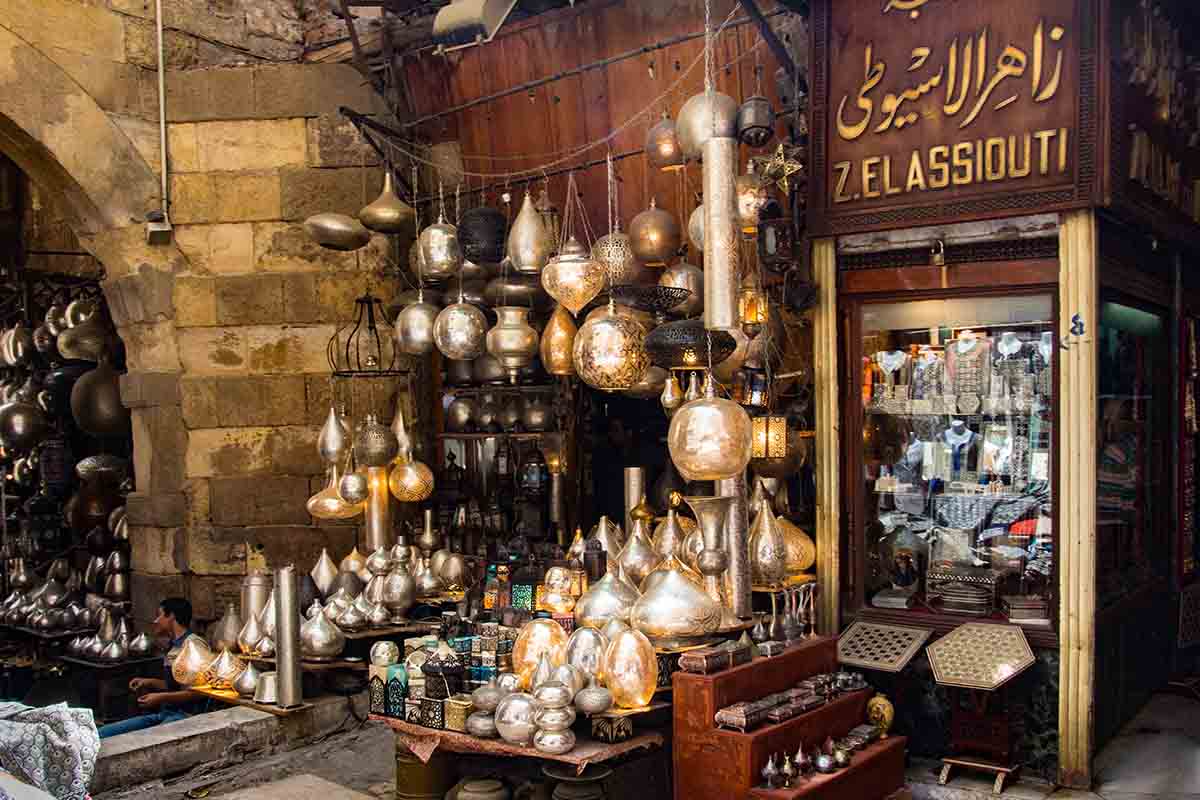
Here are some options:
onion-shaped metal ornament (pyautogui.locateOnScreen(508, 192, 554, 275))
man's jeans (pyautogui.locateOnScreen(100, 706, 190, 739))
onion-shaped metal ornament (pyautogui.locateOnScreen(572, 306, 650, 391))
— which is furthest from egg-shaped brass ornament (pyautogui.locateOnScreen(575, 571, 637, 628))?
man's jeans (pyautogui.locateOnScreen(100, 706, 190, 739))

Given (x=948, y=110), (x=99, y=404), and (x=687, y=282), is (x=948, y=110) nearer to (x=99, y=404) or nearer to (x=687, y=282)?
(x=687, y=282)

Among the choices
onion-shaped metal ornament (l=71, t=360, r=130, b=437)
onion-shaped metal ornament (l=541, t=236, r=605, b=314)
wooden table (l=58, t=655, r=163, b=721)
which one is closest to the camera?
onion-shaped metal ornament (l=541, t=236, r=605, b=314)

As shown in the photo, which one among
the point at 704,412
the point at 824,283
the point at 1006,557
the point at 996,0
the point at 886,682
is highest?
the point at 996,0

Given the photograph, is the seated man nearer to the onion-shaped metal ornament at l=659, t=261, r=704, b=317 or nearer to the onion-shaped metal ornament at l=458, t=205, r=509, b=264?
the onion-shaped metal ornament at l=458, t=205, r=509, b=264

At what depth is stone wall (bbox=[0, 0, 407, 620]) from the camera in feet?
21.5

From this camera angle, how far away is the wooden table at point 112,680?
20.9 feet

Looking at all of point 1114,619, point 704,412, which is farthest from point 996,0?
point 1114,619

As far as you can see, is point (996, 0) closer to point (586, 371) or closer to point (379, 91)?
point (586, 371)

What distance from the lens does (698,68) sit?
17.8 ft

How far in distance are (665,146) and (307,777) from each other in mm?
3067

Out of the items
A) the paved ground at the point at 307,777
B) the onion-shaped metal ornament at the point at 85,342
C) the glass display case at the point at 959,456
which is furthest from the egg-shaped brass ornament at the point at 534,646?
the onion-shaped metal ornament at the point at 85,342

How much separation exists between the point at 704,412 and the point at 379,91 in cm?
377

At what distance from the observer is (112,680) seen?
21.1 ft

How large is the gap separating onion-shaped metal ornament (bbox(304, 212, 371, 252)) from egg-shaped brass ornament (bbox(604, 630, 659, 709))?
291 centimetres
